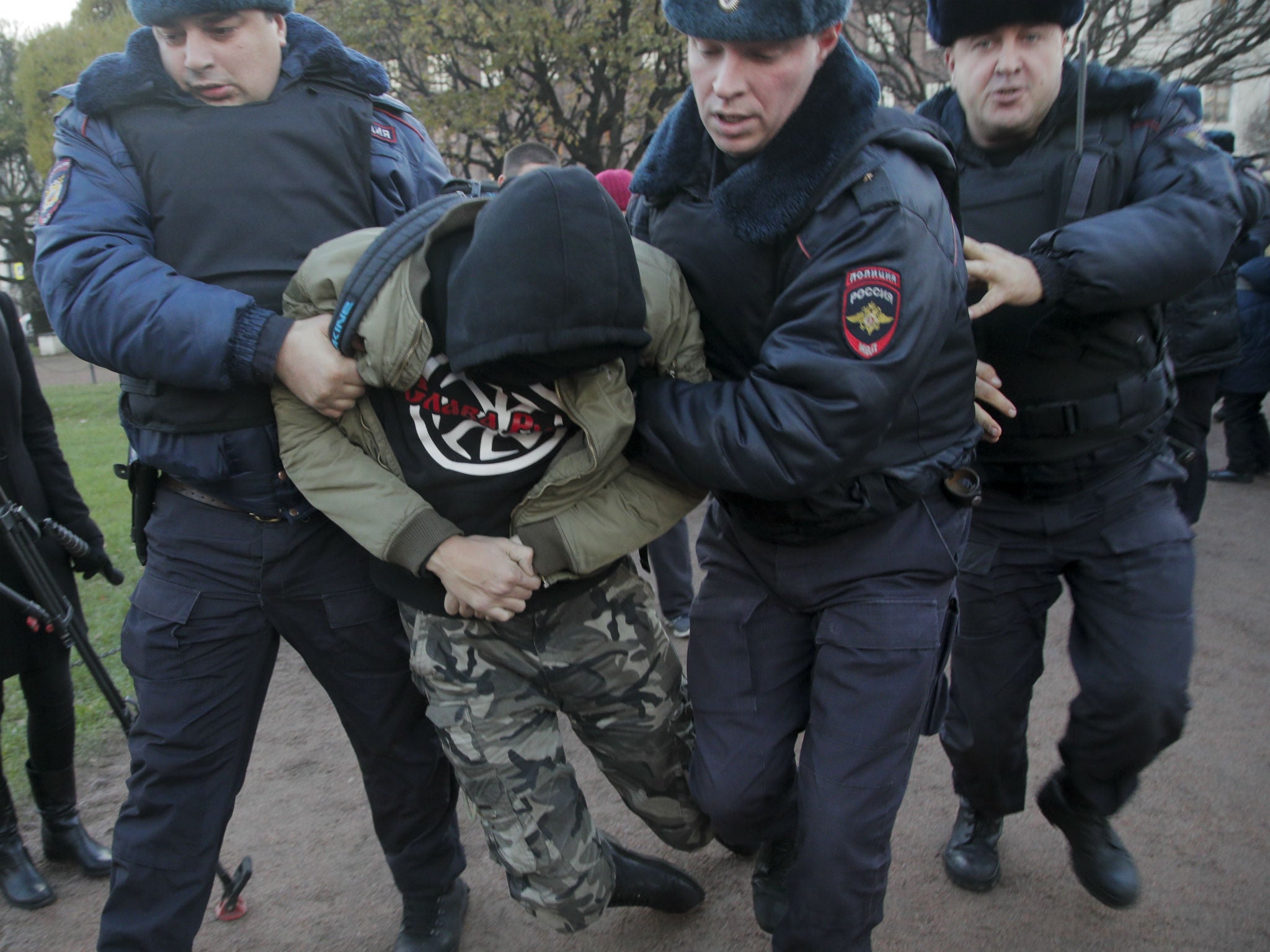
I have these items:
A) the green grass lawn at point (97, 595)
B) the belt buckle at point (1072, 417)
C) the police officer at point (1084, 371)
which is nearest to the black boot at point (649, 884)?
the police officer at point (1084, 371)

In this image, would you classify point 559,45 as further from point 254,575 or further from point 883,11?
point 254,575

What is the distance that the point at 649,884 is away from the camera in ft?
9.13

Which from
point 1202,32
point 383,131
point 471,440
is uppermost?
point 383,131

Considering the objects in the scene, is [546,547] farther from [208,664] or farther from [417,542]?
[208,664]

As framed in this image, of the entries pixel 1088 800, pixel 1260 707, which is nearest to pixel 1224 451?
pixel 1260 707

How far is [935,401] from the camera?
2.27 meters

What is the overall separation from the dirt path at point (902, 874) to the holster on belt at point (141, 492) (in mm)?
1223

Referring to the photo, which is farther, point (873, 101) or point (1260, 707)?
point (1260, 707)

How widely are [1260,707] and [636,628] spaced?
286cm

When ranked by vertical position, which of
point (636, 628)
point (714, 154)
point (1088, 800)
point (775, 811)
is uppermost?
point (714, 154)

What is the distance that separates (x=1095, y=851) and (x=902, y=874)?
0.56 m

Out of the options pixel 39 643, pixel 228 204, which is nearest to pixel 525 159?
pixel 39 643

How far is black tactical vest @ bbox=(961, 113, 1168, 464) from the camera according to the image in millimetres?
2615

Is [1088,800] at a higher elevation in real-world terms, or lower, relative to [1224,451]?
higher
